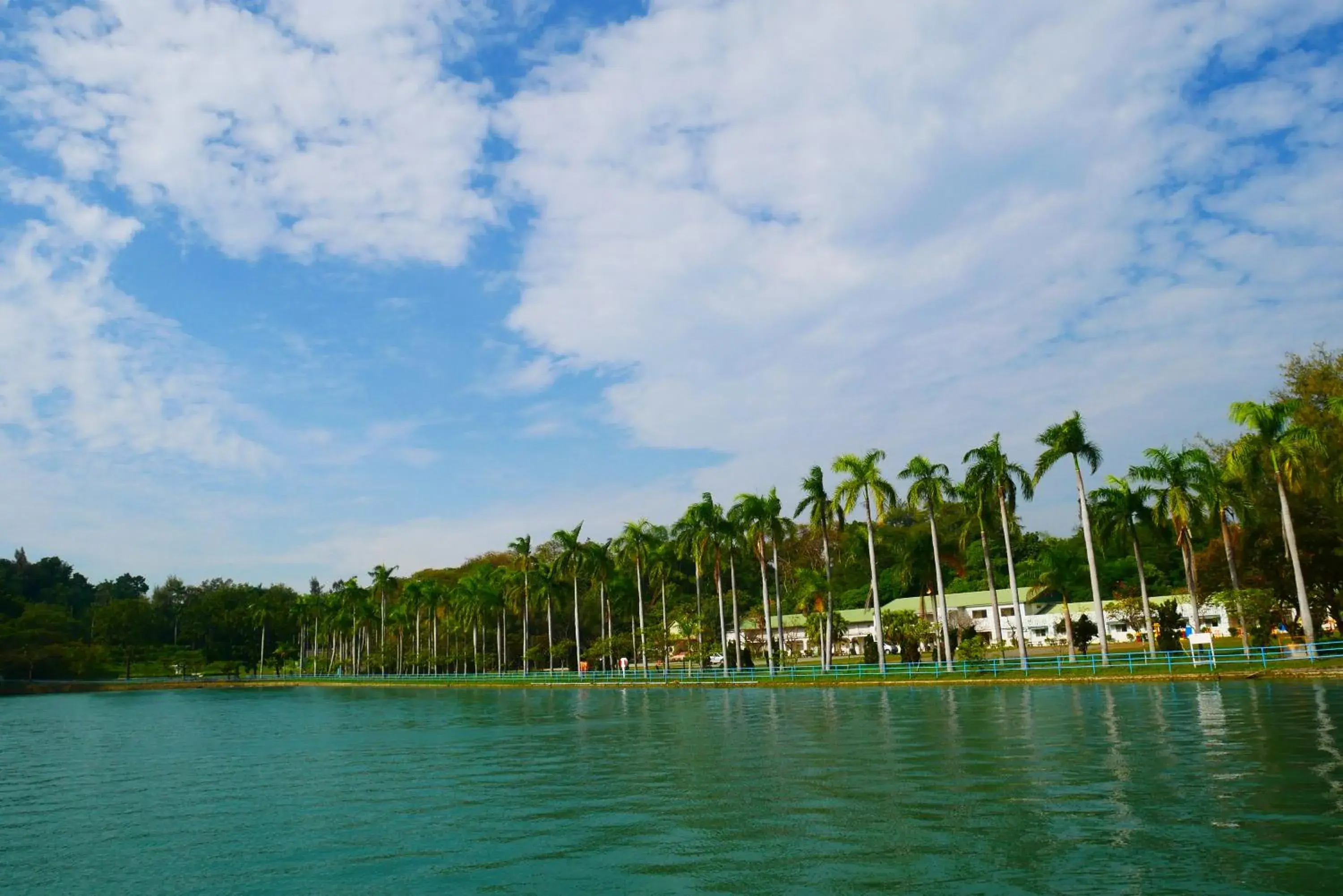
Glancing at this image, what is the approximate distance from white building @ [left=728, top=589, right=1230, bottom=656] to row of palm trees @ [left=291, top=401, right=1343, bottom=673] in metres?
2.60

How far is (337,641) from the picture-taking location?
174 m

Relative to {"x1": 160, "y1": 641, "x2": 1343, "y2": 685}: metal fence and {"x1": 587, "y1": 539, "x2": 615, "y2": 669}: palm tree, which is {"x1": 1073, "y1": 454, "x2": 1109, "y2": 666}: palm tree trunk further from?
{"x1": 587, "y1": 539, "x2": 615, "y2": 669}: palm tree

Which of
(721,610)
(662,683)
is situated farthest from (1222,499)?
(662,683)

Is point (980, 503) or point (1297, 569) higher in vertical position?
point (980, 503)

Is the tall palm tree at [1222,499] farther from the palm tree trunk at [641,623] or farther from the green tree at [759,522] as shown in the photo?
the palm tree trunk at [641,623]

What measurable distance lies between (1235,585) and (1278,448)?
9698mm

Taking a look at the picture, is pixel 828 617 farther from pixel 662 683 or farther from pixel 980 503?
pixel 980 503

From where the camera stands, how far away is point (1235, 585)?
55.3 m

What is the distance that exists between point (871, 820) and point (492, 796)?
9.77 metres

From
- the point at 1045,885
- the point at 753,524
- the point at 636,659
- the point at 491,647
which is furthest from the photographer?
the point at 491,647

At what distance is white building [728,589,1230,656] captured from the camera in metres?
96.4

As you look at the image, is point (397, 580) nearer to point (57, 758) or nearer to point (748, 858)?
point (57, 758)

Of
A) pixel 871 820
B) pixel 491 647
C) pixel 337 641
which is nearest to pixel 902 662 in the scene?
pixel 871 820

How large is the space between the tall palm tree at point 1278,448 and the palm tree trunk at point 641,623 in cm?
4617
